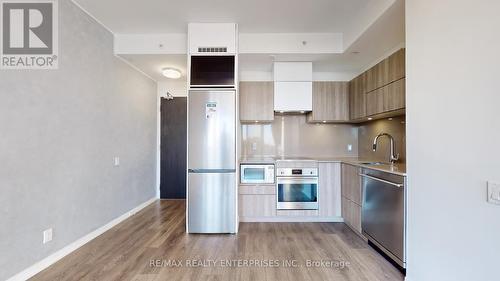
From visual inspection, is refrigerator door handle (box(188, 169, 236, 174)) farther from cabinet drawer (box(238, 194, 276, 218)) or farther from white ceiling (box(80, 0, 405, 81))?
white ceiling (box(80, 0, 405, 81))

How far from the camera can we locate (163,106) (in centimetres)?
495

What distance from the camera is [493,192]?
1.26 m

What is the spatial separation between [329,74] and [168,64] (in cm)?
285

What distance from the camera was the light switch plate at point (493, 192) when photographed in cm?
124

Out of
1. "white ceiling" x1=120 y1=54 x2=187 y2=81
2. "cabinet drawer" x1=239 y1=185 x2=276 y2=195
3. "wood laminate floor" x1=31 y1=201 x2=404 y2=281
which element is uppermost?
"white ceiling" x1=120 y1=54 x2=187 y2=81

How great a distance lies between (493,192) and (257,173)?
254cm

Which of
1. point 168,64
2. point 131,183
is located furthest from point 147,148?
point 168,64

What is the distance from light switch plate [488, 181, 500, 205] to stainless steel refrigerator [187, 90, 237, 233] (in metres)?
2.37

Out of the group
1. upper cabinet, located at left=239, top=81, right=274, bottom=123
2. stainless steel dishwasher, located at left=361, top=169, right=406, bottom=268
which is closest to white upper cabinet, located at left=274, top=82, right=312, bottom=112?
upper cabinet, located at left=239, top=81, right=274, bottom=123

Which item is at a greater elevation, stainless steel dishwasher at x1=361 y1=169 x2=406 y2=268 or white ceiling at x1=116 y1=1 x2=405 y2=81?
white ceiling at x1=116 y1=1 x2=405 y2=81

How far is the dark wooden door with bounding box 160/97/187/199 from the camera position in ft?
16.1

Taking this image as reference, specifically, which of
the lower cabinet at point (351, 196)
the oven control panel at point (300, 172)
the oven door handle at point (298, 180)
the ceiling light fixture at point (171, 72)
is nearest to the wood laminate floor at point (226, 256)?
the lower cabinet at point (351, 196)

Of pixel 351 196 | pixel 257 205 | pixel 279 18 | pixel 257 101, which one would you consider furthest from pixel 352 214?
pixel 279 18

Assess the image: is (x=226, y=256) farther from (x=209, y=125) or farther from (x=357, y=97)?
(x=357, y=97)
